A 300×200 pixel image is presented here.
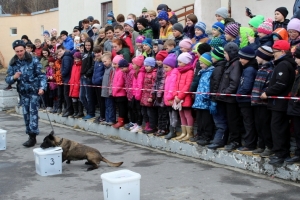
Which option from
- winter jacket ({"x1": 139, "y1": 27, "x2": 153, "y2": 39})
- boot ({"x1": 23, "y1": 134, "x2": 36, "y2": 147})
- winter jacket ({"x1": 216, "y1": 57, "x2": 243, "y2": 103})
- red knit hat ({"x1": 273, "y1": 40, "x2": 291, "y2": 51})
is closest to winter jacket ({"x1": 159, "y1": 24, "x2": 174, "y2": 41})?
winter jacket ({"x1": 139, "y1": 27, "x2": 153, "y2": 39})

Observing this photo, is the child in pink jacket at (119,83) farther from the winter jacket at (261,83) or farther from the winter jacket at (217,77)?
the winter jacket at (261,83)

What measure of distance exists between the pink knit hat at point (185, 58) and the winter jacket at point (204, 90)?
1.65 ft

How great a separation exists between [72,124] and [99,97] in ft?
6.33

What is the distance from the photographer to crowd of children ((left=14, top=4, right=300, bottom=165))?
7309 mm

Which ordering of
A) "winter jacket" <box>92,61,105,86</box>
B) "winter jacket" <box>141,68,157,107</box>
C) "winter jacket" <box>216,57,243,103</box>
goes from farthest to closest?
"winter jacket" <box>92,61,105,86</box>
"winter jacket" <box>141,68,157,107</box>
"winter jacket" <box>216,57,243,103</box>

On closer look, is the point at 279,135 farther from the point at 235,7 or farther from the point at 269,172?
the point at 235,7

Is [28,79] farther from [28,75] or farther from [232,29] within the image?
[232,29]

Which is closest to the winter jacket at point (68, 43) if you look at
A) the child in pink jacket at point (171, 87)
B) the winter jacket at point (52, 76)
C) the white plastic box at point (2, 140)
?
the winter jacket at point (52, 76)

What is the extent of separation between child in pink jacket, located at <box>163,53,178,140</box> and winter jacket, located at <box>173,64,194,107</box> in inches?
3.7

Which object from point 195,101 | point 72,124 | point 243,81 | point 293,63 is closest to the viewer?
point 293,63

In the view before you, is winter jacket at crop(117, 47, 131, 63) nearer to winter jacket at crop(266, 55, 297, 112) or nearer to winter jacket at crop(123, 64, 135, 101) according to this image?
winter jacket at crop(123, 64, 135, 101)

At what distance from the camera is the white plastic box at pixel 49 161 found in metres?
7.88

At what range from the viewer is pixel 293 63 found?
7223mm

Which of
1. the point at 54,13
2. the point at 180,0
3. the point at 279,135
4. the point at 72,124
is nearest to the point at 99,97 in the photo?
the point at 72,124
